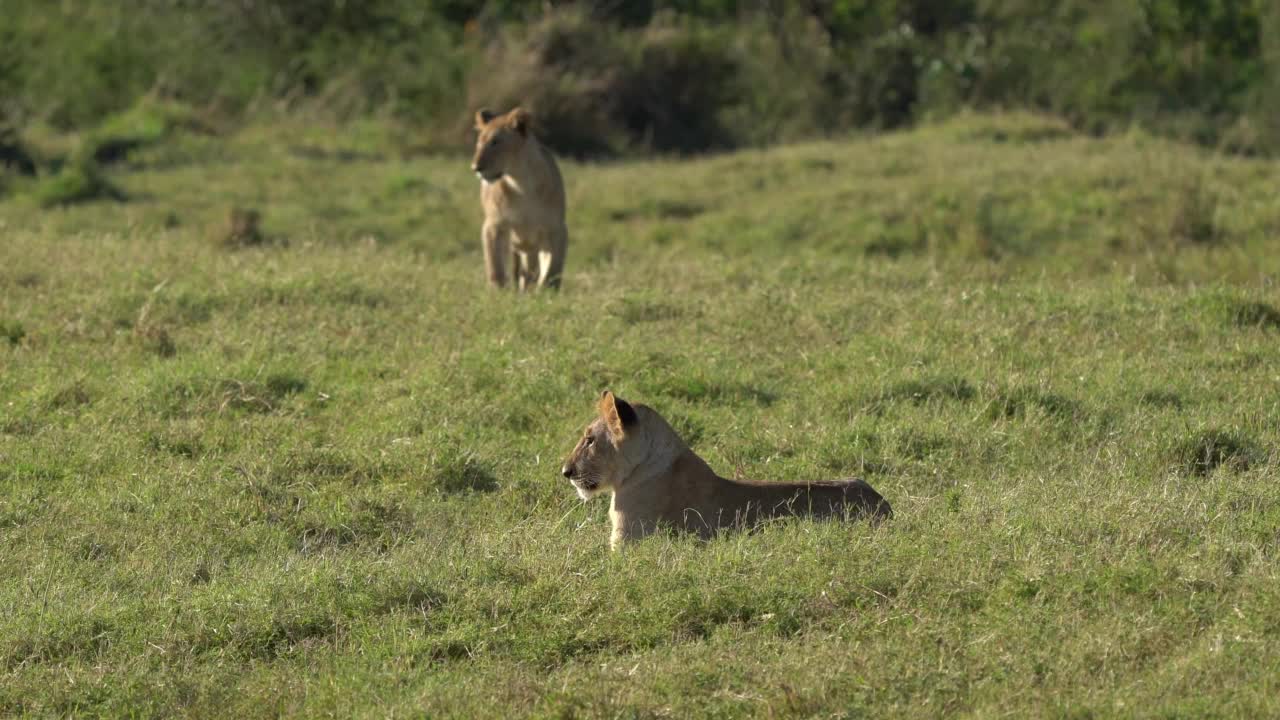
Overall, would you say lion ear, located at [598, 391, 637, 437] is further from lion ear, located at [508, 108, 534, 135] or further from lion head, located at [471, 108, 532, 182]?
lion ear, located at [508, 108, 534, 135]

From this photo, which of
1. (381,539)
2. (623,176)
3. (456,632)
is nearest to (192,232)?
(623,176)

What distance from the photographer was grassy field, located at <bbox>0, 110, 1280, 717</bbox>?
549 cm

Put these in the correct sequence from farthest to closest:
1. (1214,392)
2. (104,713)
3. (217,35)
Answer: (217,35) → (1214,392) → (104,713)

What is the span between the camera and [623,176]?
766 inches

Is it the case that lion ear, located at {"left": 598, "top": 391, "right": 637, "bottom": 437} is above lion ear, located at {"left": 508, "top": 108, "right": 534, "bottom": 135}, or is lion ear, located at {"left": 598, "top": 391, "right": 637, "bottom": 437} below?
below

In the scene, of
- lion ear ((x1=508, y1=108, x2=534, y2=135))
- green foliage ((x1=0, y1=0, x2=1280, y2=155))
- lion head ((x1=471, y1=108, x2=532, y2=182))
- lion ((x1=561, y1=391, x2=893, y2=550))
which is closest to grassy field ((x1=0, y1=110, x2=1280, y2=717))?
lion ((x1=561, y1=391, x2=893, y2=550))

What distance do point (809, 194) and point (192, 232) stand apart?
5.87 meters

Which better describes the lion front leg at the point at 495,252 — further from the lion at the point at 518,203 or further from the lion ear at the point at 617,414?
the lion ear at the point at 617,414

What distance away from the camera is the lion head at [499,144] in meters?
12.4

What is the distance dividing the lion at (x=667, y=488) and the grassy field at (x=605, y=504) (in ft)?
0.74

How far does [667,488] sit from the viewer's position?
7.11m

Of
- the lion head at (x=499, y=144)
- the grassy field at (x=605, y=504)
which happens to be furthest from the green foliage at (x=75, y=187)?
the lion head at (x=499, y=144)

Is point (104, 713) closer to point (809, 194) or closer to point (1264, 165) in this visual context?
point (809, 194)

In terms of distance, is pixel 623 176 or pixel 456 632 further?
pixel 623 176
